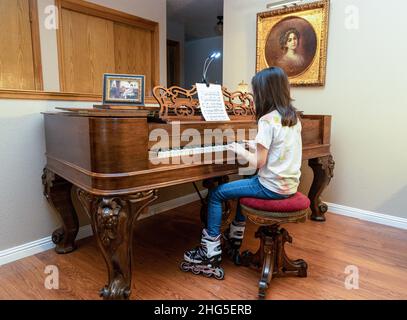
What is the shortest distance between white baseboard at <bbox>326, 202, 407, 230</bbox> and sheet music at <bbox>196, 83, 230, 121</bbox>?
1.53m

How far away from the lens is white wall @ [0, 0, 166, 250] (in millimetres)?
1801

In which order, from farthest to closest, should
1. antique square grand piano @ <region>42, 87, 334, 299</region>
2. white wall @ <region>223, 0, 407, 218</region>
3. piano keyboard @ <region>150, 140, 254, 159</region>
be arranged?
white wall @ <region>223, 0, 407, 218</region> < piano keyboard @ <region>150, 140, 254, 159</region> < antique square grand piano @ <region>42, 87, 334, 299</region>

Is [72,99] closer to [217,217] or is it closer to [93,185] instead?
[93,185]

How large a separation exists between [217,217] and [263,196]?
0.98ft

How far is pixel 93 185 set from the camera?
1320mm

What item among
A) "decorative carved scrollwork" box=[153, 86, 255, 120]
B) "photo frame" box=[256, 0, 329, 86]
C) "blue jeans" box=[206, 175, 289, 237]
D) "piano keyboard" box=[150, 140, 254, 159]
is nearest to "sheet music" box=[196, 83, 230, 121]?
"decorative carved scrollwork" box=[153, 86, 255, 120]

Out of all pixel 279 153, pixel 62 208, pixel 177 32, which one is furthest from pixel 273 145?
pixel 177 32

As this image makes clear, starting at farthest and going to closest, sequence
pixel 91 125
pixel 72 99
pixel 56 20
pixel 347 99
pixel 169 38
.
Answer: pixel 169 38 → pixel 56 20 → pixel 347 99 → pixel 72 99 → pixel 91 125

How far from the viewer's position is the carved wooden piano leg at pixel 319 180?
251 centimetres

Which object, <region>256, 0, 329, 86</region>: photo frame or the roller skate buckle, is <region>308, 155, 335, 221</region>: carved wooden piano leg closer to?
<region>256, 0, 329, 86</region>: photo frame

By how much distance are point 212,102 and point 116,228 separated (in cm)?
93

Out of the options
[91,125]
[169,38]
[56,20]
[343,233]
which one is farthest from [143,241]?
[169,38]

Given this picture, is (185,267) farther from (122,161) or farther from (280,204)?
(122,161)

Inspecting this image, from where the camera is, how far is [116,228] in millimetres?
1353
